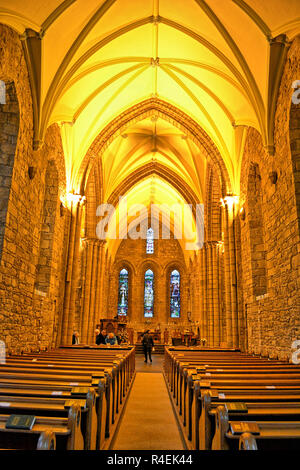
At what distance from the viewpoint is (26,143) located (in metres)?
8.78

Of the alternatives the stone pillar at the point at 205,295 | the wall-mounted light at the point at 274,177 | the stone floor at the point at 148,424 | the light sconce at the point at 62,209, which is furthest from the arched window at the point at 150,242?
the stone floor at the point at 148,424

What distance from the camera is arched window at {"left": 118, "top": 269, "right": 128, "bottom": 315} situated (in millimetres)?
30791

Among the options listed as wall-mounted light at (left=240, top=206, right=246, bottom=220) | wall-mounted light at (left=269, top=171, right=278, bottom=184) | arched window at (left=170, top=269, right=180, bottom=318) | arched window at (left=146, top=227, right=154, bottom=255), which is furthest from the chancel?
arched window at (left=146, top=227, right=154, bottom=255)

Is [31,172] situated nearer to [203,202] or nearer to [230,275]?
[230,275]

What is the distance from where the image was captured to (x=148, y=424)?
209 inches

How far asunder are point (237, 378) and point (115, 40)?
10.6 m

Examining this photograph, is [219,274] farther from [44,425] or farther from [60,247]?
[44,425]

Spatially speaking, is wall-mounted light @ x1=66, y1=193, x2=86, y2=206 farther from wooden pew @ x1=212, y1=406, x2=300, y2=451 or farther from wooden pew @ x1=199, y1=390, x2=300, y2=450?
wooden pew @ x1=212, y1=406, x2=300, y2=451

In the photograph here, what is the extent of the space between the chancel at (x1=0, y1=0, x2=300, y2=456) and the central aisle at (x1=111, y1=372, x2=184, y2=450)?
0.05 meters

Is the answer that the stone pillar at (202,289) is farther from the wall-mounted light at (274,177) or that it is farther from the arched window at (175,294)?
the arched window at (175,294)

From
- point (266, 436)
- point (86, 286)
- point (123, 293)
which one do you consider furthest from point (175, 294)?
point (266, 436)

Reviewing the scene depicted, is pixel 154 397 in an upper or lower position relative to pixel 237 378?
lower

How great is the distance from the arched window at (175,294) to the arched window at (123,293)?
160 inches
